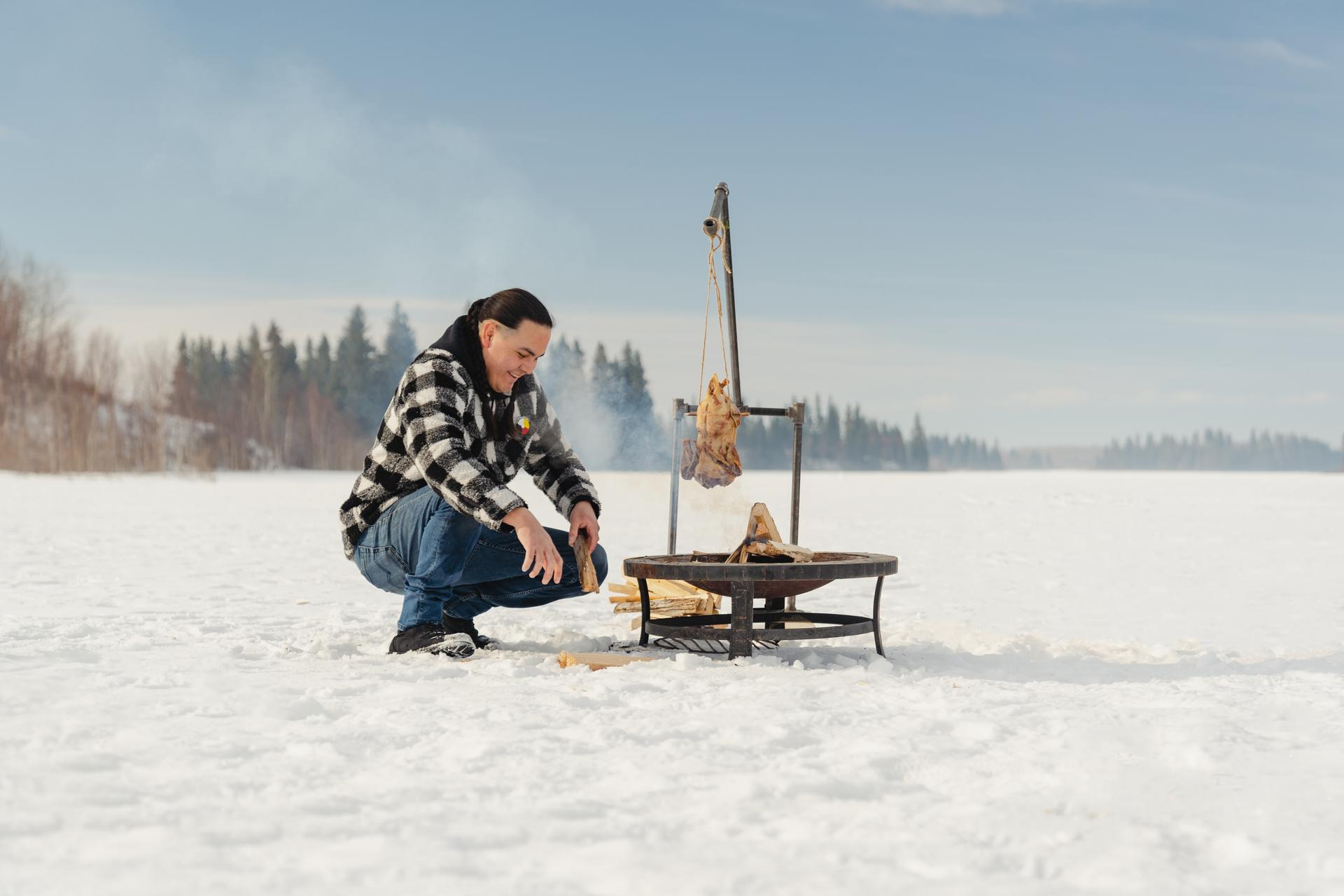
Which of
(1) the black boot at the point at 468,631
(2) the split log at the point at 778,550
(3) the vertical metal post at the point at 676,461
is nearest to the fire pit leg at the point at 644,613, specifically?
(3) the vertical metal post at the point at 676,461

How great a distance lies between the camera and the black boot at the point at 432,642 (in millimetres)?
4336

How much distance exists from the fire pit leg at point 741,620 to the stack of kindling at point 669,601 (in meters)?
0.64

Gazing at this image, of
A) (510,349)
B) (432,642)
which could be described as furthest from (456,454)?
Result: (432,642)

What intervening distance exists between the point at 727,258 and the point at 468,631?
2.14 metres

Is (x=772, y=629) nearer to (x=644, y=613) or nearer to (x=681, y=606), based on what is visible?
(x=681, y=606)

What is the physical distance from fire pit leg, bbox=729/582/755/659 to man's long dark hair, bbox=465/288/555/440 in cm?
108

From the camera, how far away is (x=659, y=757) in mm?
2916

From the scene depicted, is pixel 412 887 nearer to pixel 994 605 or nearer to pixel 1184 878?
pixel 1184 878

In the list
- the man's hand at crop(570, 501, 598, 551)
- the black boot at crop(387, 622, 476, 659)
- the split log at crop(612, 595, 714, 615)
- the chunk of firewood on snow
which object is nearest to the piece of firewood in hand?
the man's hand at crop(570, 501, 598, 551)

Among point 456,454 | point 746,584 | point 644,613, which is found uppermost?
point 456,454

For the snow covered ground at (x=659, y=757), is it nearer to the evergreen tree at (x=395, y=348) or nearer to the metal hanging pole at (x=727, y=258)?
the metal hanging pole at (x=727, y=258)

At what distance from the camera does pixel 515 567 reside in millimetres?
4457

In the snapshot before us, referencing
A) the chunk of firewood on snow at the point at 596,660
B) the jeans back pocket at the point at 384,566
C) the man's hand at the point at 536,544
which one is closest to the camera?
the man's hand at the point at 536,544

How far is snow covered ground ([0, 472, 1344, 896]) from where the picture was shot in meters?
2.19
